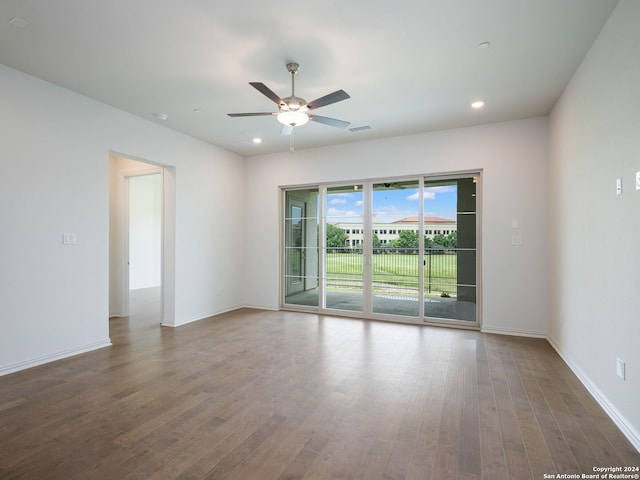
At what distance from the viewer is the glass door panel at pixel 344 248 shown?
5.96 meters

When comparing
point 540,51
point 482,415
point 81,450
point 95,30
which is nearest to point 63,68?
point 95,30

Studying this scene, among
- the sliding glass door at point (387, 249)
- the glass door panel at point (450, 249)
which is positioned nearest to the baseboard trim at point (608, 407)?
the glass door panel at point (450, 249)

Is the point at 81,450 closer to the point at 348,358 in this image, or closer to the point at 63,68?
the point at 348,358

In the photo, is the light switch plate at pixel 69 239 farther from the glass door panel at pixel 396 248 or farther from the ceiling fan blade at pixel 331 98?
the glass door panel at pixel 396 248

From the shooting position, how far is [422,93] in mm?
3904

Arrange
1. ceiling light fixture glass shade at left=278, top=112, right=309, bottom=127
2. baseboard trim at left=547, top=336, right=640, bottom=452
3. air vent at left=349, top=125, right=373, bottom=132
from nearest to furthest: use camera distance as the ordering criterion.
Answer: baseboard trim at left=547, top=336, right=640, bottom=452
ceiling light fixture glass shade at left=278, top=112, right=309, bottom=127
air vent at left=349, top=125, right=373, bottom=132

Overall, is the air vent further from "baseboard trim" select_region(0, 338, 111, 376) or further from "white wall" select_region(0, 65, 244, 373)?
"baseboard trim" select_region(0, 338, 111, 376)

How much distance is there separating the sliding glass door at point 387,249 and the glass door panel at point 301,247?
0.02 meters

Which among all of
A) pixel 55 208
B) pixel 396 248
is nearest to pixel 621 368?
pixel 396 248

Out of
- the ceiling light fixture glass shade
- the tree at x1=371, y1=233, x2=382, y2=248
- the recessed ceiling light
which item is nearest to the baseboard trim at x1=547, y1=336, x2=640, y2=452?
the tree at x1=371, y1=233, x2=382, y2=248

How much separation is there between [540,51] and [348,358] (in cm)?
361

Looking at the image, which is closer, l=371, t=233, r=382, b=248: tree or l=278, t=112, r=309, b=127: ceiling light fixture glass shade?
l=278, t=112, r=309, b=127: ceiling light fixture glass shade

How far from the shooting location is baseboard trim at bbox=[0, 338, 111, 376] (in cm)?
332

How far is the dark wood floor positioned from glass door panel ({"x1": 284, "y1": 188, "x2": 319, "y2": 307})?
229cm
